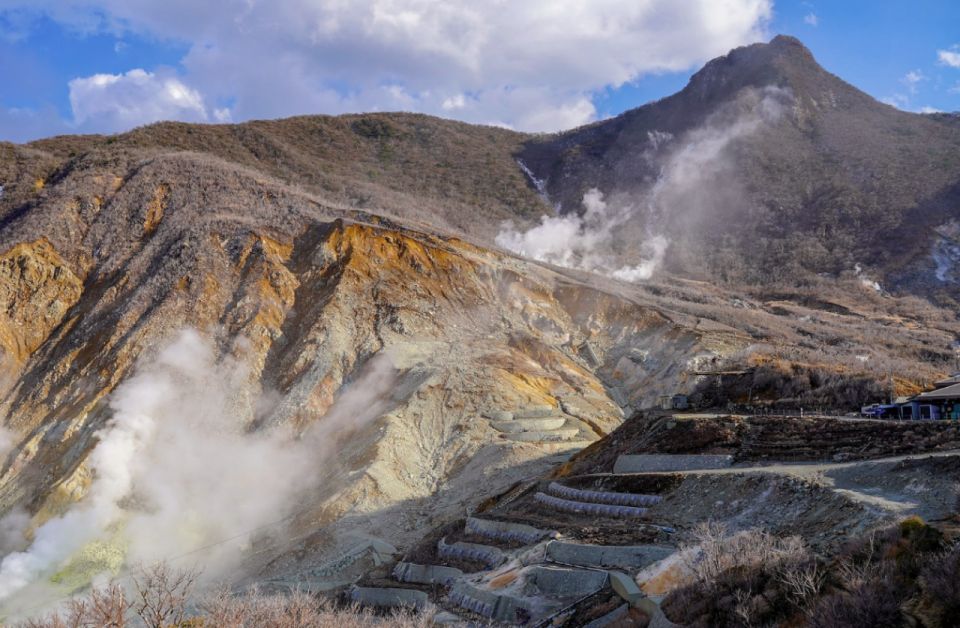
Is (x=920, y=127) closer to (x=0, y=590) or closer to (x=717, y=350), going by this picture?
(x=717, y=350)

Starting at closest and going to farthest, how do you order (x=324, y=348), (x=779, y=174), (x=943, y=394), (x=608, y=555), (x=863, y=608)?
(x=863, y=608) → (x=608, y=555) → (x=943, y=394) → (x=324, y=348) → (x=779, y=174)

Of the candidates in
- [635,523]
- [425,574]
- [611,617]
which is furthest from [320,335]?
[611,617]

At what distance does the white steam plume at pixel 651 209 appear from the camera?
86312mm

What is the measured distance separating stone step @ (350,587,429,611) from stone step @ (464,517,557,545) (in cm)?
320

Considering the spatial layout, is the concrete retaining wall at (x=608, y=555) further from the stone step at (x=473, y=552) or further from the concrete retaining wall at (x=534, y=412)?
the concrete retaining wall at (x=534, y=412)

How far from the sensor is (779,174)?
9850 centimetres

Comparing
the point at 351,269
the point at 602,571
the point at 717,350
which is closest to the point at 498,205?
the point at 351,269

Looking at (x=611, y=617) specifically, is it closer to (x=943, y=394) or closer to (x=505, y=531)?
(x=505, y=531)

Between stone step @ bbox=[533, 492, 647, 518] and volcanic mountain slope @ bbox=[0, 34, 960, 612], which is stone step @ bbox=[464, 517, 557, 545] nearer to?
stone step @ bbox=[533, 492, 647, 518]

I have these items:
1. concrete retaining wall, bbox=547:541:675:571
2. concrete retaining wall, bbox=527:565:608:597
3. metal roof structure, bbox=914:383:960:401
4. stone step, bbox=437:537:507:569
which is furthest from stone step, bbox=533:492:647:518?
metal roof structure, bbox=914:383:960:401

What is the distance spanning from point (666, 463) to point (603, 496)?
8.94ft

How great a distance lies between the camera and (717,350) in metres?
50.8

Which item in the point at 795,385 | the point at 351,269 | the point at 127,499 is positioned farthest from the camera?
the point at 351,269

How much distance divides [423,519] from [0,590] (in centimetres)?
1713
